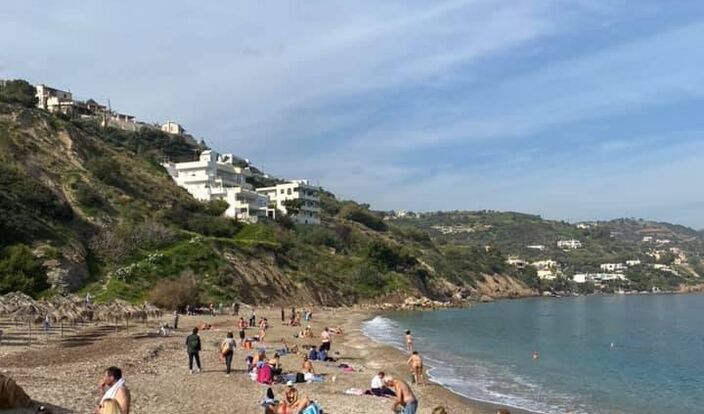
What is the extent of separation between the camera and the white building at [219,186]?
301 feet

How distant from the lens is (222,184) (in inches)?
3841

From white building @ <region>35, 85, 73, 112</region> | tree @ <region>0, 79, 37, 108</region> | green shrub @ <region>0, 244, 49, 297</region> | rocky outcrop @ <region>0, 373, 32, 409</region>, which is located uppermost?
white building @ <region>35, 85, 73, 112</region>

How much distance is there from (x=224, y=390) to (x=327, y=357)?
1141 cm

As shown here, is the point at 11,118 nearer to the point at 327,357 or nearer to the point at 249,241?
the point at 249,241

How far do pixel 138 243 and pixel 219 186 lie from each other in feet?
124

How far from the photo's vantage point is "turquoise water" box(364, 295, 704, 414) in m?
23.2

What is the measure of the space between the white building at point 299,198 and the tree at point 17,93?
39610 millimetres

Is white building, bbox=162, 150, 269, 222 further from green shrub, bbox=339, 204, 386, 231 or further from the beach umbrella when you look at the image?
the beach umbrella

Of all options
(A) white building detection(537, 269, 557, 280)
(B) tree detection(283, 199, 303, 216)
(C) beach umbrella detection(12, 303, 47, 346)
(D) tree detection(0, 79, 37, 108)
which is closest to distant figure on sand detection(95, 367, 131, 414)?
(C) beach umbrella detection(12, 303, 47, 346)

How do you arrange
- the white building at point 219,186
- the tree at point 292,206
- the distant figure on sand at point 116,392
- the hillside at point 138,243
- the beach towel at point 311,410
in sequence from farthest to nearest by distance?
the tree at point 292,206, the white building at point 219,186, the hillside at point 138,243, the beach towel at point 311,410, the distant figure on sand at point 116,392

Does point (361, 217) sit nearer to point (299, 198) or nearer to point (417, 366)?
point (299, 198)

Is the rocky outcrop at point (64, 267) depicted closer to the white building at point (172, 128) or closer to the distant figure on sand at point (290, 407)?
the distant figure on sand at point (290, 407)

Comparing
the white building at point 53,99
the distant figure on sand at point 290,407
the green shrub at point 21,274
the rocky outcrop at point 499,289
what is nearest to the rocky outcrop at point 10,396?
the distant figure on sand at point 290,407

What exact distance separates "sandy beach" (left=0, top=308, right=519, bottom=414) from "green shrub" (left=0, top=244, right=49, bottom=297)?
1124 centimetres
